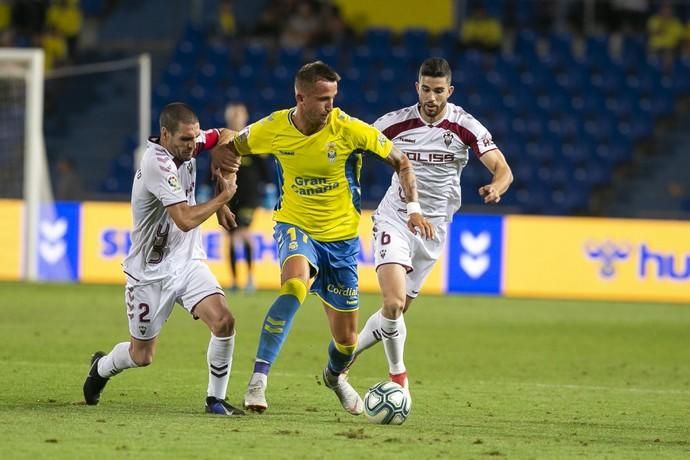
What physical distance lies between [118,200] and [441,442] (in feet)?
49.3

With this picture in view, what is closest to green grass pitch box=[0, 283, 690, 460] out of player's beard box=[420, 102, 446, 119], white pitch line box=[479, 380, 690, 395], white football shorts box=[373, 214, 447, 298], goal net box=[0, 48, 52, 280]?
white pitch line box=[479, 380, 690, 395]

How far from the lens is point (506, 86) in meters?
24.2

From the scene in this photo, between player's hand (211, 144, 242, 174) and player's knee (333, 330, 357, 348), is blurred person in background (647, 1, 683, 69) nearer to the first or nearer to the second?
player's knee (333, 330, 357, 348)

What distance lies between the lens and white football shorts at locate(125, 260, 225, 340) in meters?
8.03

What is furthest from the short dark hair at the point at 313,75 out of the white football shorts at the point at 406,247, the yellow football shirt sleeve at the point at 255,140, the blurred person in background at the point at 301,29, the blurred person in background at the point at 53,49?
the blurred person in background at the point at 53,49

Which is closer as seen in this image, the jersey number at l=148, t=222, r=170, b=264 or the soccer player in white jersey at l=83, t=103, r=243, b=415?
the soccer player in white jersey at l=83, t=103, r=243, b=415

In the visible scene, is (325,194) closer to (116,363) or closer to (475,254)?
(116,363)

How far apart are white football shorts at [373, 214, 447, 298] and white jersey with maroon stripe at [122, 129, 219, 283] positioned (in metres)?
1.36

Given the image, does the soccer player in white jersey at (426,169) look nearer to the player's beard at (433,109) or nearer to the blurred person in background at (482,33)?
the player's beard at (433,109)

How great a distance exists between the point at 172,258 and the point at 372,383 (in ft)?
8.12

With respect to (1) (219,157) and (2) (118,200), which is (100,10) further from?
(1) (219,157)

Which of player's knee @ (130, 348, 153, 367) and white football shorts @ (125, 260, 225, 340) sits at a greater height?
white football shorts @ (125, 260, 225, 340)

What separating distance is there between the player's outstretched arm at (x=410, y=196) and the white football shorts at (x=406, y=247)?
29.7 inches

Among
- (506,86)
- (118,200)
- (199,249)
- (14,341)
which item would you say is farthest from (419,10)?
(199,249)
